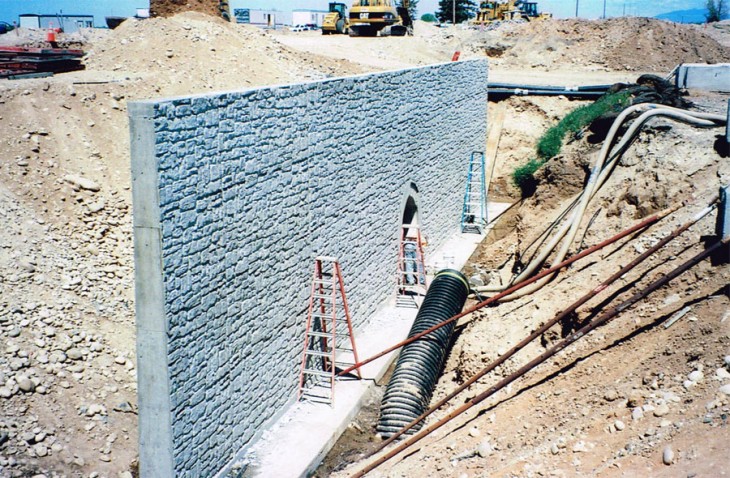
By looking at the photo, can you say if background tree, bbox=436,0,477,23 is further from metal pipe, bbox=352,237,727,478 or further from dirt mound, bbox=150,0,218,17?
metal pipe, bbox=352,237,727,478

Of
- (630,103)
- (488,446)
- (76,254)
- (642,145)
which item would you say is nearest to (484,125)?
(630,103)

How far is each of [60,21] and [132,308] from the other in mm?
30342

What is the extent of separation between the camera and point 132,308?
10750 mm

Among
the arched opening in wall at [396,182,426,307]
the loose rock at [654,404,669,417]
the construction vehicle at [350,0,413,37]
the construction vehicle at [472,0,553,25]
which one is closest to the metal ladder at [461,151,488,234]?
the arched opening in wall at [396,182,426,307]

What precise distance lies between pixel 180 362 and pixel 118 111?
326 inches

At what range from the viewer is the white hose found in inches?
444

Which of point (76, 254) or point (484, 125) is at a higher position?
point (484, 125)

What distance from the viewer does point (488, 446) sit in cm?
729

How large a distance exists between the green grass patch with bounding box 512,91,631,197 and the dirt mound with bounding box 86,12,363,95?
21.7ft

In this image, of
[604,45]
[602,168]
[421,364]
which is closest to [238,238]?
[421,364]

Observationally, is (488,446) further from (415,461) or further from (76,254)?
(76,254)

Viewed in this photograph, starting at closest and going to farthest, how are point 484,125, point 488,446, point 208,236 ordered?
point 488,446
point 208,236
point 484,125

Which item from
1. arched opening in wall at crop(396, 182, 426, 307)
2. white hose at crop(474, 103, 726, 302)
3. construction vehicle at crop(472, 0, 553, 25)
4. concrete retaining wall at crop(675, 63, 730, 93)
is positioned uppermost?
construction vehicle at crop(472, 0, 553, 25)

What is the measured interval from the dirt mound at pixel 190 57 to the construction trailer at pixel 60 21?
Result: 2066 cm
